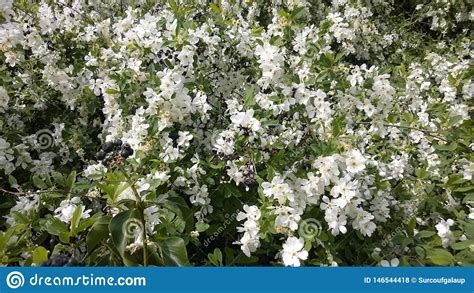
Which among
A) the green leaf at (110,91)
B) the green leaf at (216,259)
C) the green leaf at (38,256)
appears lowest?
the green leaf at (216,259)

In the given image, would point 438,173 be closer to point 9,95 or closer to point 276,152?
point 276,152

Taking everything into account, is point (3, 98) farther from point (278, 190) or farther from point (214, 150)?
point (278, 190)

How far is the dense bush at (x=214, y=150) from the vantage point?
1.84 m

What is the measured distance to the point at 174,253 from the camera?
162cm

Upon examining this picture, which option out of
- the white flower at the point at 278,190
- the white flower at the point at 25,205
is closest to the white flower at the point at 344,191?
the white flower at the point at 278,190

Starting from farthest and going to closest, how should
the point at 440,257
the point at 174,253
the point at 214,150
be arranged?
the point at 214,150, the point at 440,257, the point at 174,253

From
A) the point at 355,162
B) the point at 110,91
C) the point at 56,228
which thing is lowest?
the point at 355,162

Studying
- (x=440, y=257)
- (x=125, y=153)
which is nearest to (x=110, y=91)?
(x=125, y=153)

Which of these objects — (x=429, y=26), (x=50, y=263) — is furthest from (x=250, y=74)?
(x=429, y=26)

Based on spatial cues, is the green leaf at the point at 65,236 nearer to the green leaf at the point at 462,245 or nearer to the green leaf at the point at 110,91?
the green leaf at the point at 110,91

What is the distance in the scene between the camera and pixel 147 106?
2336 millimetres

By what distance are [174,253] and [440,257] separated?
1.05 metres

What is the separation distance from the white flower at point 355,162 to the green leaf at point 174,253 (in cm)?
72

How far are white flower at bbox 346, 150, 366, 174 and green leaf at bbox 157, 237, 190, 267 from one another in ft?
2.37
